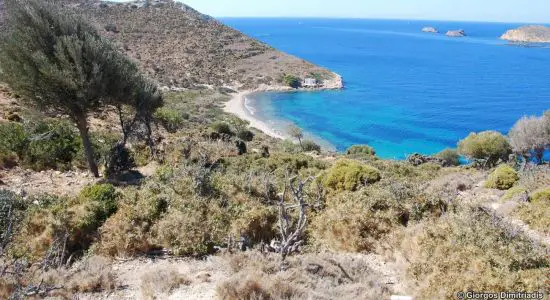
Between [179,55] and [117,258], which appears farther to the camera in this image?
[179,55]

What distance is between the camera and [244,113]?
63.6 m

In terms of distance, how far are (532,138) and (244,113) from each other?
41.7 meters

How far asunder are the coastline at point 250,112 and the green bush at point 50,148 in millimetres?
36387

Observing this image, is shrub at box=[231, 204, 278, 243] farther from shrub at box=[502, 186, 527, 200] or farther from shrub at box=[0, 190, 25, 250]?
shrub at box=[502, 186, 527, 200]

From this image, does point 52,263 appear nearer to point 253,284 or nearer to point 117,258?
point 117,258

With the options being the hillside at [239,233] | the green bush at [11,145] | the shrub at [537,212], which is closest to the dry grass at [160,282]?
the hillside at [239,233]

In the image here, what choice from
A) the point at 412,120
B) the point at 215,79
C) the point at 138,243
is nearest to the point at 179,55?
the point at 215,79

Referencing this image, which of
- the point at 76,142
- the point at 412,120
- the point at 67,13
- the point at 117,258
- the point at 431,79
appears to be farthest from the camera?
the point at 431,79

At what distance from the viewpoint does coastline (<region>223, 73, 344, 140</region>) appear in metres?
55.1

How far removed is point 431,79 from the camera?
104438 millimetres

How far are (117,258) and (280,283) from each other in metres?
4.03

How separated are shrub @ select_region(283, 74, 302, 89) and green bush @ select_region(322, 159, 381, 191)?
7559 cm

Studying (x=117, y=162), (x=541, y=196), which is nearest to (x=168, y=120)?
(x=117, y=162)

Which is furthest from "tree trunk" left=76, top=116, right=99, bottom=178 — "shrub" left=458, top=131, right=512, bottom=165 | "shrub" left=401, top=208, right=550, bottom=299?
"shrub" left=458, top=131, right=512, bottom=165
